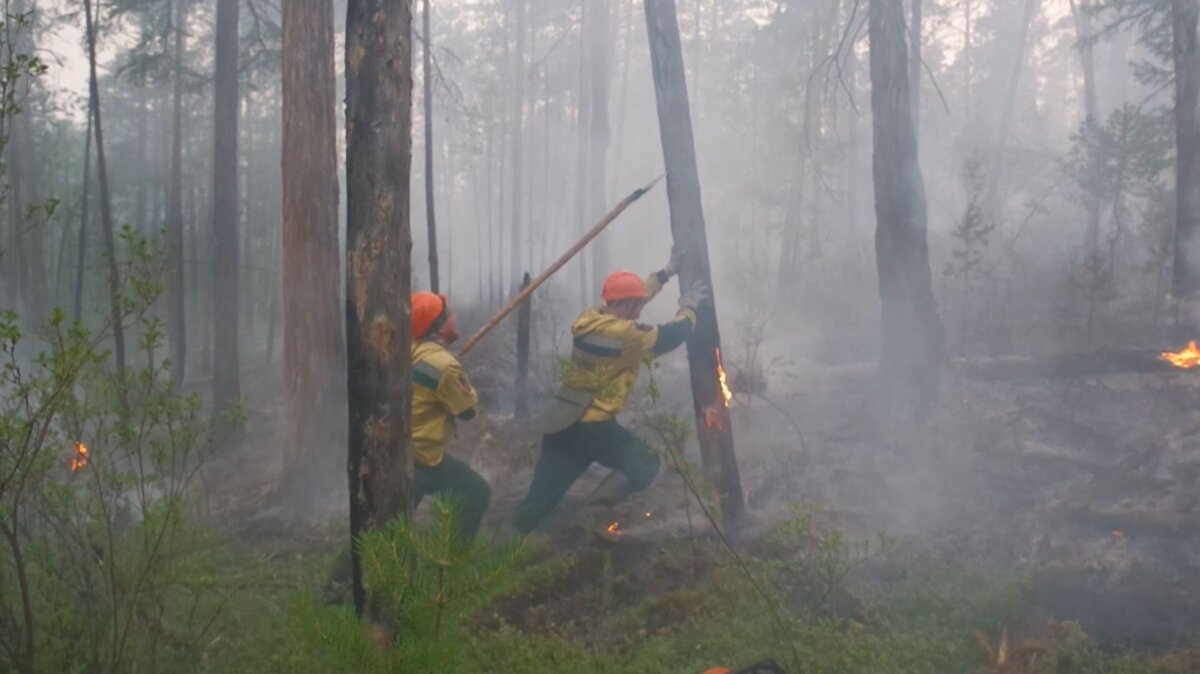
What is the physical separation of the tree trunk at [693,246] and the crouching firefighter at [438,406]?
1906mm

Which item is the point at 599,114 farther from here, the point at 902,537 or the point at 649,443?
the point at 902,537

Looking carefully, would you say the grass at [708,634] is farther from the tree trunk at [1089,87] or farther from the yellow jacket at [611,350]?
the tree trunk at [1089,87]

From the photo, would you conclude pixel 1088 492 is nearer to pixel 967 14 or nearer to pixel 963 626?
pixel 963 626

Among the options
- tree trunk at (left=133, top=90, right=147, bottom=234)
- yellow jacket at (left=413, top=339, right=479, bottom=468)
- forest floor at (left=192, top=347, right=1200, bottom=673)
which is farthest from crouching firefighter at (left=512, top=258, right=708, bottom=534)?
tree trunk at (left=133, top=90, right=147, bottom=234)

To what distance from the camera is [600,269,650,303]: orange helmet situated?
6.92 m

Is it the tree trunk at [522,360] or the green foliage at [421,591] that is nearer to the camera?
the green foliage at [421,591]

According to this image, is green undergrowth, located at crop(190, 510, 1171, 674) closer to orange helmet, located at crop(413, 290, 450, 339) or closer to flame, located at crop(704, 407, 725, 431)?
flame, located at crop(704, 407, 725, 431)

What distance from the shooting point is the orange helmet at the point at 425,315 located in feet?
19.9

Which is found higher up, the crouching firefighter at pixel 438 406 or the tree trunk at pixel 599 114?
the tree trunk at pixel 599 114

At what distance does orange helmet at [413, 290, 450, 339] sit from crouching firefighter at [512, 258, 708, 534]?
111 cm

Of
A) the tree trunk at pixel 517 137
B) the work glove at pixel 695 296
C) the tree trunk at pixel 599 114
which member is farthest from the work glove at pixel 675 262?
the tree trunk at pixel 517 137

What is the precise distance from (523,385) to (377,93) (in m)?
7.89

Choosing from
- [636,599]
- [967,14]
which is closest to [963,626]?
[636,599]

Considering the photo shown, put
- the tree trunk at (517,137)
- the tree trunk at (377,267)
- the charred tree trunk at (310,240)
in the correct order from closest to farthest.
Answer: the tree trunk at (377,267) < the charred tree trunk at (310,240) < the tree trunk at (517,137)
